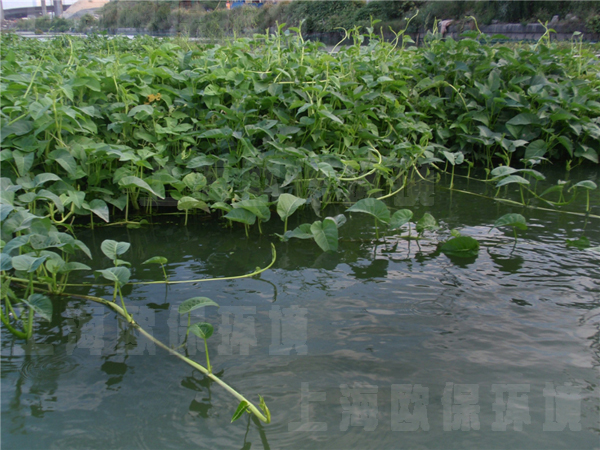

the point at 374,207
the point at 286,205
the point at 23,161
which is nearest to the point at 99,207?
the point at 23,161

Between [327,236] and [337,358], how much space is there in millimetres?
798

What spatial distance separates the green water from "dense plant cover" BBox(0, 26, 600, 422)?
12 cm

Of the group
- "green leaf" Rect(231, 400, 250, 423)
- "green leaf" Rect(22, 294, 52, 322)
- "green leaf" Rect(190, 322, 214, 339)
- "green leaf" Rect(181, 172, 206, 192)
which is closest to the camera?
"green leaf" Rect(231, 400, 250, 423)

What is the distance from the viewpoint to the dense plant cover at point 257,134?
229 centimetres

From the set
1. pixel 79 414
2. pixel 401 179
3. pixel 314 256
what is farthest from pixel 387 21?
pixel 79 414

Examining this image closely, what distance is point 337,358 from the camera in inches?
61.0

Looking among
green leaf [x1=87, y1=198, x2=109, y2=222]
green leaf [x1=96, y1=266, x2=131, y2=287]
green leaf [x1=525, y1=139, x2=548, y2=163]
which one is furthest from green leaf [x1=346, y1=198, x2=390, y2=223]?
green leaf [x1=525, y1=139, x2=548, y2=163]

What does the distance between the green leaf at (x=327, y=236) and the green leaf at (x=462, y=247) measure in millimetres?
584

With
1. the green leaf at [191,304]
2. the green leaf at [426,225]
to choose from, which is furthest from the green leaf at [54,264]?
the green leaf at [426,225]

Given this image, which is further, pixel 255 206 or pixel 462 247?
pixel 255 206

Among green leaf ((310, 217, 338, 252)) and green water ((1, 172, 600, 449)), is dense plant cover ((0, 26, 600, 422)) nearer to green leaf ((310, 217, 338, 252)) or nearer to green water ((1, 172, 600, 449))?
green leaf ((310, 217, 338, 252))

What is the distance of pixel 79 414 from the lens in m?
1.31

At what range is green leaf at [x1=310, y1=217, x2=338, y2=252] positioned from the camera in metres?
2.23

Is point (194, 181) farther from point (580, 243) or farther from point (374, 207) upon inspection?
point (580, 243)
